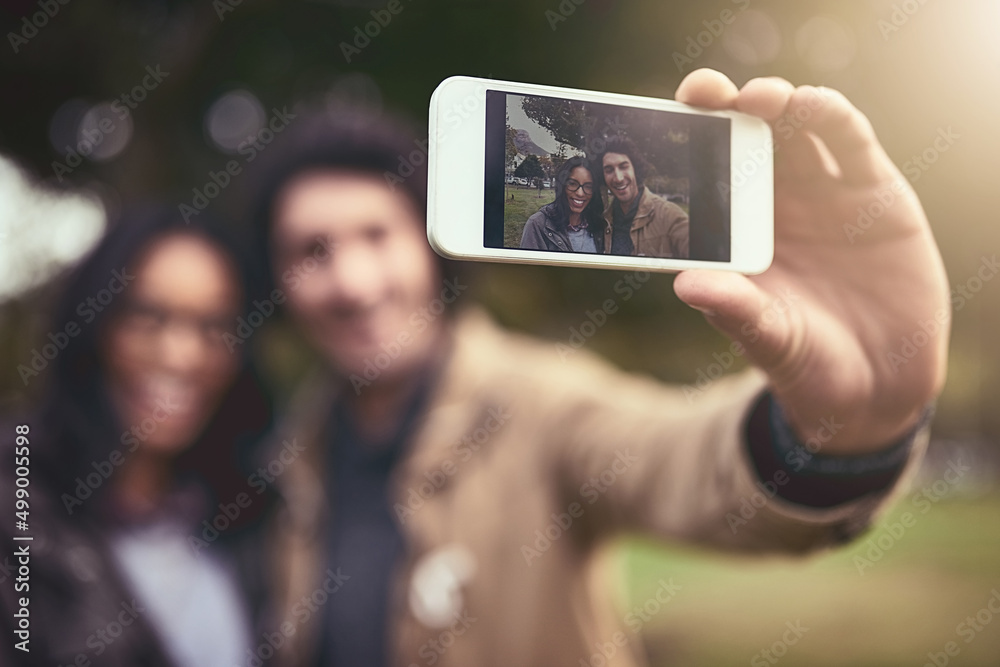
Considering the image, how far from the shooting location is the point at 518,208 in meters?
0.71

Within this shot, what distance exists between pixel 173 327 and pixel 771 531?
117 cm

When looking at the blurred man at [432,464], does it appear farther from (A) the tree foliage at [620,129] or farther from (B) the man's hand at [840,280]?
(A) the tree foliage at [620,129]

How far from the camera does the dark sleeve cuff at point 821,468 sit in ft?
2.74

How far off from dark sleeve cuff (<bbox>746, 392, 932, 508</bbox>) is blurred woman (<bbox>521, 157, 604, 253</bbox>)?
327 mm

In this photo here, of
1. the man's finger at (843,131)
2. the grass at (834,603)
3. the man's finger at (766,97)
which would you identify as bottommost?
the grass at (834,603)

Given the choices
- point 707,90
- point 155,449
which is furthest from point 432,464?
point 707,90

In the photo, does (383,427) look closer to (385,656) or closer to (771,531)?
(385,656)

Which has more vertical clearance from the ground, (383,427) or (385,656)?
(383,427)

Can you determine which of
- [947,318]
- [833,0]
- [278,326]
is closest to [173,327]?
[947,318]

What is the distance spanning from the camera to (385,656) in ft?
4.30

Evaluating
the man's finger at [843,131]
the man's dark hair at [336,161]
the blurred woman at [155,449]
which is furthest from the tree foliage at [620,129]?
the blurred woman at [155,449]

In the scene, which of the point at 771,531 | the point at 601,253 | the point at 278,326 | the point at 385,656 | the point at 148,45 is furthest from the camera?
the point at 278,326

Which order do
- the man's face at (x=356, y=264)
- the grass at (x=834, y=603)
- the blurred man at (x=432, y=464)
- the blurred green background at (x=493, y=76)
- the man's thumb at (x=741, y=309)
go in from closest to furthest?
the man's thumb at (x=741, y=309)
the blurred man at (x=432, y=464)
the man's face at (x=356, y=264)
the blurred green background at (x=493, y=76)
the grass at (x=834, y=603)

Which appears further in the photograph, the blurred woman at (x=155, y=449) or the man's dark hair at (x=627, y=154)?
the blurred woman at (x=155, y=449)
